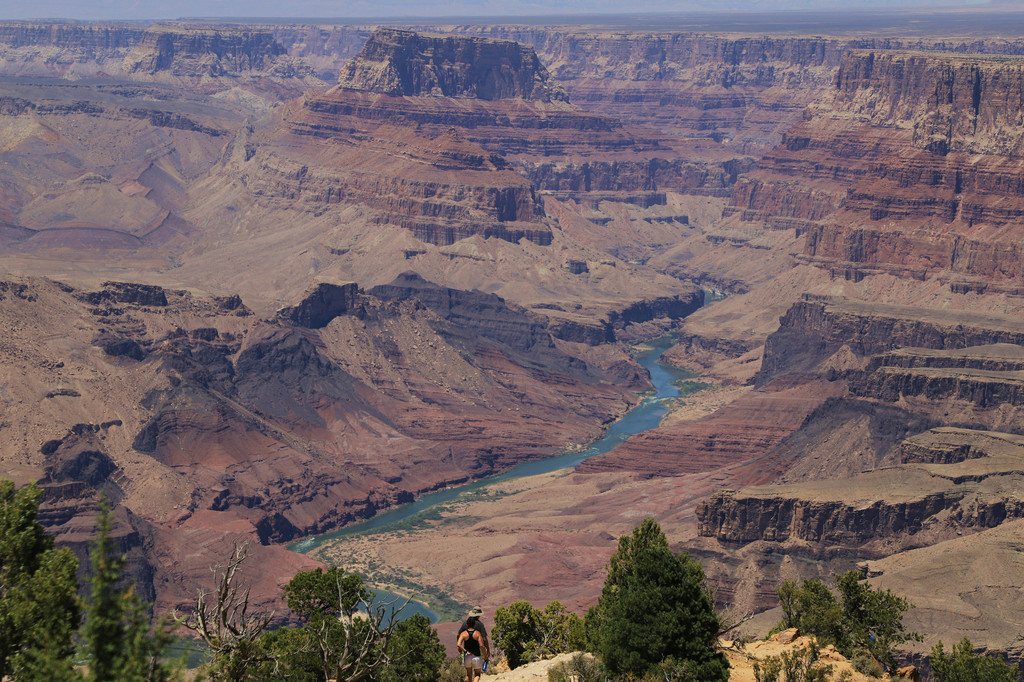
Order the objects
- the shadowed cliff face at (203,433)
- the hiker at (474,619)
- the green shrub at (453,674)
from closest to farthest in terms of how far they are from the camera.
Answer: the hiker at (474,619) → the green shrub at (453,674) → the shadowed cliff face at (203,433)

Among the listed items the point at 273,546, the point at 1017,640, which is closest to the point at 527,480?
the point at 273,546

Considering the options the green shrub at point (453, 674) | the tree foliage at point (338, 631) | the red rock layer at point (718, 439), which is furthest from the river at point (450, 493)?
the green shrub at point (453, 674)

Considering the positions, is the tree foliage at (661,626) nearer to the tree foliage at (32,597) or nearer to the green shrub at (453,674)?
the green shrub at (453,674)

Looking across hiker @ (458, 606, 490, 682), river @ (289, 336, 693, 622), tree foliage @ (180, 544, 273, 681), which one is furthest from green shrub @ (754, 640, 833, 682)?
river @ (289, 336, 693, 622)

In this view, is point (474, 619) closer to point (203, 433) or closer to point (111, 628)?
point (111, 628)

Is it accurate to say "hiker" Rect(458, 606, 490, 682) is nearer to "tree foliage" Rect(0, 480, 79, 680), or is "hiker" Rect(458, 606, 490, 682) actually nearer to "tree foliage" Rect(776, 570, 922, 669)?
"tree foliage" Rect(0, 480, 79, 680)
